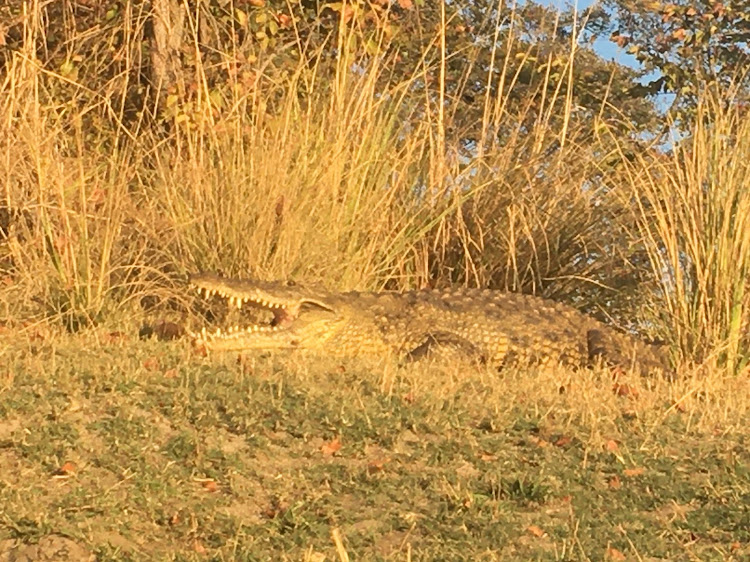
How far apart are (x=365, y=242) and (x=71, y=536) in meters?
4.52

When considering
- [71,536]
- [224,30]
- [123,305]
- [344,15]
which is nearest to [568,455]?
[71,536]

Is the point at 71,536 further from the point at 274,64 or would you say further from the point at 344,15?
the point at 274,64

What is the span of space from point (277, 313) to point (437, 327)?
3.24ft

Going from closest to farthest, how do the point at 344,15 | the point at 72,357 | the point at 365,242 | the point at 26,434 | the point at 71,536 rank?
the point at 71,536, the point at 26,434, the point at 72,357, the point at 365,242, the point at 344,15

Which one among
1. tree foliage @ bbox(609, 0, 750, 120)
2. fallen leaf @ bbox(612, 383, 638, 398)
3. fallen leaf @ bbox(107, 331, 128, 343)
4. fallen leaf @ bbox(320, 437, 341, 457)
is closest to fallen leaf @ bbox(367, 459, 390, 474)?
fallen leaf @ bbox(320, 437, 341, 457)

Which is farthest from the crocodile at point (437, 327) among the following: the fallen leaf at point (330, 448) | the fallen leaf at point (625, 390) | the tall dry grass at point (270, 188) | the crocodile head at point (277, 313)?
the fallen leaf at point (330, 448)

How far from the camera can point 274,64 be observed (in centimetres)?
982

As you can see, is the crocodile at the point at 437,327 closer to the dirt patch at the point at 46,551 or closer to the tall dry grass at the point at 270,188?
the tall dry grass at the point at 270,188

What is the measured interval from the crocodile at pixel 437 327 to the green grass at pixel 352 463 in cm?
87

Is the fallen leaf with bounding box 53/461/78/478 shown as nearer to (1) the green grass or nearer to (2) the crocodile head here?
(1) the green grass

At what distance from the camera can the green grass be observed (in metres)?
4.27

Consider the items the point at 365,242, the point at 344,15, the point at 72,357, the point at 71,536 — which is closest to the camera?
the point at 71,536

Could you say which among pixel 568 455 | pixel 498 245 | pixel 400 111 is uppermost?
pixel 400 111

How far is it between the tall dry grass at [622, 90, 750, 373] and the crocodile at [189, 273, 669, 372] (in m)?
0.37
